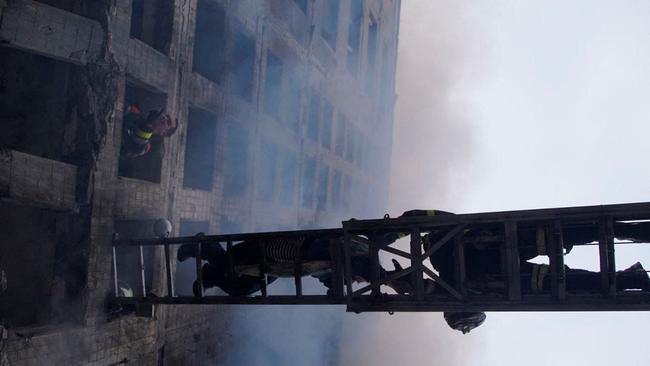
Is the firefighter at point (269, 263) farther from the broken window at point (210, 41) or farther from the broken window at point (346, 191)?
the broken window at point (346, 191)

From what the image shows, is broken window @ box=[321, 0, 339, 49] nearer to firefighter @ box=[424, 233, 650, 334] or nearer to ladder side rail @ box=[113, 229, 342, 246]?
ladder side rail @ box=[113, 229, 342, 246]

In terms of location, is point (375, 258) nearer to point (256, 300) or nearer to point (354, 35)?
point (256, 300)

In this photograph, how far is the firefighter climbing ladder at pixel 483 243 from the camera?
16.3 ft

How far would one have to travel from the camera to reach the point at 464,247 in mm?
5672

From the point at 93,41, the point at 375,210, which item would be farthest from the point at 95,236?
the point at 375,210

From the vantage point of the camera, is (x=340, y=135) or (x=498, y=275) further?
(x=340, y=135)

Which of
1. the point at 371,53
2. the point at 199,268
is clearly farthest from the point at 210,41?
the point at 371,53

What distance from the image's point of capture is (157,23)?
9117mm

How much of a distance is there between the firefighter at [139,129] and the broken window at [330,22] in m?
10.2

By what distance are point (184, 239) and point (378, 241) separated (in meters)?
2.77

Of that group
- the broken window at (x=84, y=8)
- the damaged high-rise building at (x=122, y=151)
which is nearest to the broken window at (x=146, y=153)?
the damaged high-rise building at (x=122, y=151)

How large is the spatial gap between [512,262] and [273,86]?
953cm

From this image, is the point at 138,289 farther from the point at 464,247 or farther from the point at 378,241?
the point at 464,247

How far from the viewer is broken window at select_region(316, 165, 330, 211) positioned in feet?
57.1
